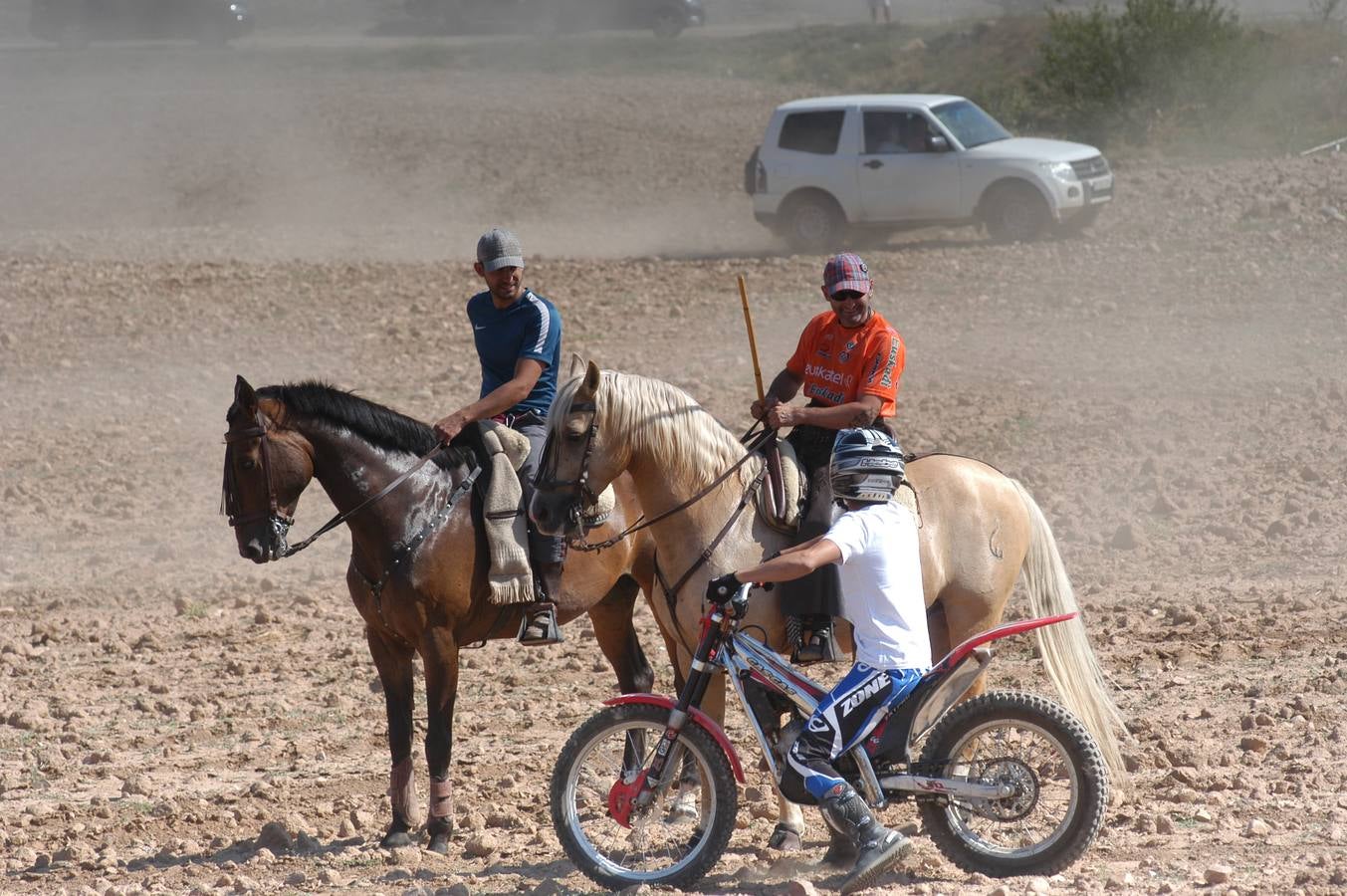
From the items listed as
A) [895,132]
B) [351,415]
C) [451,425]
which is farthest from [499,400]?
[895,132]

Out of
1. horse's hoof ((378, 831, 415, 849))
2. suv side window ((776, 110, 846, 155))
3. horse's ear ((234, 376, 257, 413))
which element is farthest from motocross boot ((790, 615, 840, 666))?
suv side window ((776, 110, 846, 155))

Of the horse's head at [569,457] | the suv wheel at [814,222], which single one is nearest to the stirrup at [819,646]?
the horse's head at [569,457]

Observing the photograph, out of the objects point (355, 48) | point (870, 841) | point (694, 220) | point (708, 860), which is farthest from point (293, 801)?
point (355, 48)

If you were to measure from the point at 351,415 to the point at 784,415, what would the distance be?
1923 millimetres

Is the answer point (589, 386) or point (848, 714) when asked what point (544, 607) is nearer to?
point (589, 386)

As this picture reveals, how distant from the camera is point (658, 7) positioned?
41.2 metres

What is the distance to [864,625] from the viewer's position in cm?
564

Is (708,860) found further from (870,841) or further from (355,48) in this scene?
(355,48)

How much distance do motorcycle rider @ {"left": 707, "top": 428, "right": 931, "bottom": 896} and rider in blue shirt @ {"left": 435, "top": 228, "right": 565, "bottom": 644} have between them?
164 cm

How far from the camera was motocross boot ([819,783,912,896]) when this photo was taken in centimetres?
544

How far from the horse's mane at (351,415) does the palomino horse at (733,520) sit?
1.11 m

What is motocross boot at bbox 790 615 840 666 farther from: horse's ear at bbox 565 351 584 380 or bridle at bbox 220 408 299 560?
bridle at bbox 220 408 299 560

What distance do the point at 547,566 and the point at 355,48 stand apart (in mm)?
35029

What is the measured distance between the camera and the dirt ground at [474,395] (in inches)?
265
